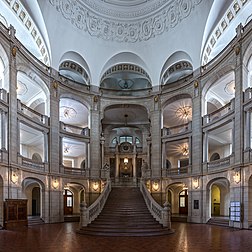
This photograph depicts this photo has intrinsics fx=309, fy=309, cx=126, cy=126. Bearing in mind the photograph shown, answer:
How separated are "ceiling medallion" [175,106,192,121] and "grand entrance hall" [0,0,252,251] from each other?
0.16m

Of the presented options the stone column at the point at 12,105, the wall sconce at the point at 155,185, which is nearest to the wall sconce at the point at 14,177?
the stone column at the point at 12,105

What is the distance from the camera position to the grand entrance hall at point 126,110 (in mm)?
18062

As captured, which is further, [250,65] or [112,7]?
[112,7]

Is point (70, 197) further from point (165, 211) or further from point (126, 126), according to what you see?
point (165, 211)

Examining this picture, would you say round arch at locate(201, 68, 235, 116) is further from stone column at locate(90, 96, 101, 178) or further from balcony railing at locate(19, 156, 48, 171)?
balcony railing at locate(19, 156, 48, 171)

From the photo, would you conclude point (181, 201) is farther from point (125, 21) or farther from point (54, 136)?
point (125, 21)

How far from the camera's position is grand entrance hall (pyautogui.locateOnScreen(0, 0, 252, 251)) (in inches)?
711

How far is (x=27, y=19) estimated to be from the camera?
854 inches

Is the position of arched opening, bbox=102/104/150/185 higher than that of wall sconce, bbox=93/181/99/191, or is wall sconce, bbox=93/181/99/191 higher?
arched opening, bbox=102/104/150/185

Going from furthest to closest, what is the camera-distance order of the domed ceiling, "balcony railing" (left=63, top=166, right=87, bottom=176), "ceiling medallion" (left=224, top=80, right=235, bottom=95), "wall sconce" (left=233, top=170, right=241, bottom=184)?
"balcony railing" (left=63, top=166, right=87, bottom=176)
"ceiling medallion" (left=224, top=80, right=235, bottom=95)
the domed ceiling
"wall sconce" (left=233, top=170, right=241, bottom=184)

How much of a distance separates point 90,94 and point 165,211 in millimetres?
14405

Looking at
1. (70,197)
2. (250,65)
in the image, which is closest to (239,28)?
(250,65)

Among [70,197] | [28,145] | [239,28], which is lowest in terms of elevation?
[70,197]

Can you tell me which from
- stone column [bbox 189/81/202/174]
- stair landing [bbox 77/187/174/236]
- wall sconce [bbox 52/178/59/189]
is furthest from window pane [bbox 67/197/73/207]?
stone column [bbox 189/81/202/174]
